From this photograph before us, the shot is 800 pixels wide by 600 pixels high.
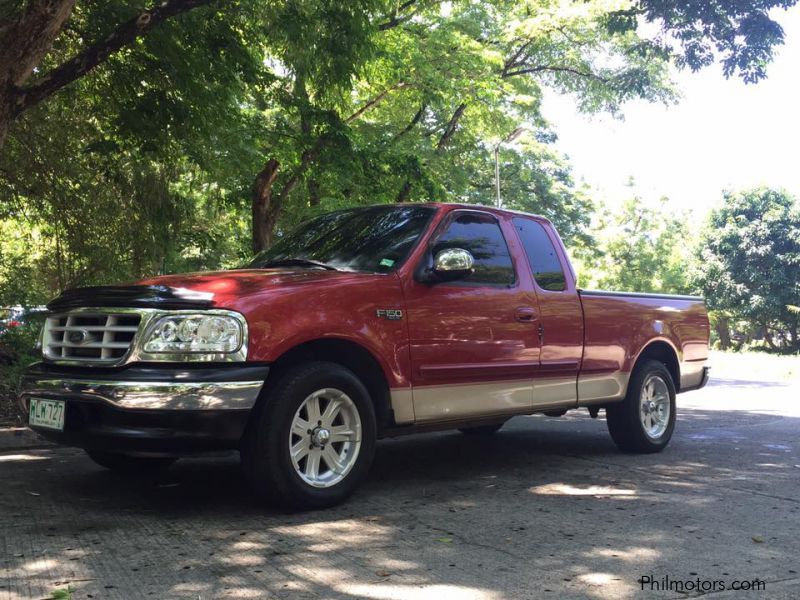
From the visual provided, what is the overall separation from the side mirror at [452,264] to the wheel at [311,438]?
0.97 m

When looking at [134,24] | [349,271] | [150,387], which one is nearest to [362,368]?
[349,271]

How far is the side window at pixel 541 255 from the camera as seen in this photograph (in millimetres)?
6473

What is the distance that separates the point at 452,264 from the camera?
538 cm

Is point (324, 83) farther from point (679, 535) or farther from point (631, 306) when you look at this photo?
point (679, 535)

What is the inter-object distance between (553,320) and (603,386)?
2.99 ft

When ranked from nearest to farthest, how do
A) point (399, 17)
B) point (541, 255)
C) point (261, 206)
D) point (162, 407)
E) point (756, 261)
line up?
1. point (162, 407)
2. point (541, 255)
3. point (261, 206)
4. point (399, 17)
5. point (756, 261)

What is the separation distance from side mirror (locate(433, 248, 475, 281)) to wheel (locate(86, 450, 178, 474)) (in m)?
2.35

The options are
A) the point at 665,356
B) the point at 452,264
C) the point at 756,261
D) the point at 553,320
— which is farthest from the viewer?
the point at 756,261

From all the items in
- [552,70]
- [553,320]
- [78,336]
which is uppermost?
[552,70]

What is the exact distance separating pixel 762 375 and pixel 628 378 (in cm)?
1577

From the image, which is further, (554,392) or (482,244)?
(554,392)

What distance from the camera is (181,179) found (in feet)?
40.7

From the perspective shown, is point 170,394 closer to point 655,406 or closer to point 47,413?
point 47,413

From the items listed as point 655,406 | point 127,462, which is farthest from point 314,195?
point 127,462
